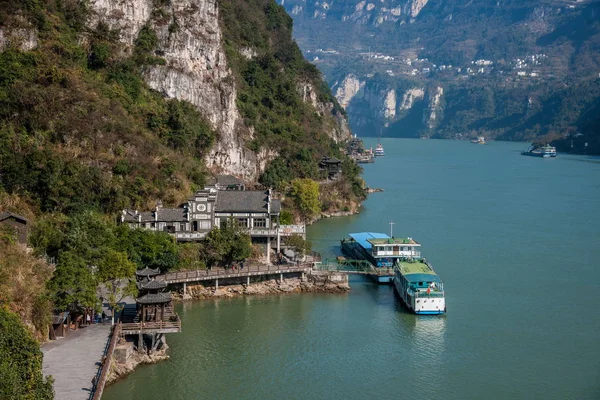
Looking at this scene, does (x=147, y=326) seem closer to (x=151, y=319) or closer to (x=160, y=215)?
(x=151, y=319)

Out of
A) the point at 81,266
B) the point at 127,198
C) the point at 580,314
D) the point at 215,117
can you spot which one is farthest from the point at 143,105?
the point at 580,314

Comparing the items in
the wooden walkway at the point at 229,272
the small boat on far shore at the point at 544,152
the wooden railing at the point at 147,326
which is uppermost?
the small boat on far shore at the point at 544,152

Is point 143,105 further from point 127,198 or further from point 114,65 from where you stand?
point 127,198

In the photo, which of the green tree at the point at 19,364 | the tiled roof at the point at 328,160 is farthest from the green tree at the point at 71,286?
the tiled roof at the point at 328,160

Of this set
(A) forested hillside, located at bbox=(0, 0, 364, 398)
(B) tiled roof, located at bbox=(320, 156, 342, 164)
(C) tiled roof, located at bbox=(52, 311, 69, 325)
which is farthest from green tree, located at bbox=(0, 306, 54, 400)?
(B) tiled roof, located at bbox=(320, 156, 342, 164)

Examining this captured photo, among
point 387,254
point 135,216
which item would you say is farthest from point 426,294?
point 135,216

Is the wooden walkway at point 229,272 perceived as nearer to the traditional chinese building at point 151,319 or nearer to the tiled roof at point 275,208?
the tiled roof at point 275,208
